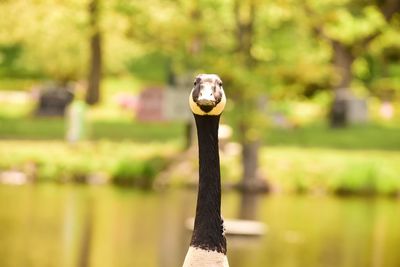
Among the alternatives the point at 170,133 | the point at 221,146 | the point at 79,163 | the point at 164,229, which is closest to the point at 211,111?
the point at 164,229

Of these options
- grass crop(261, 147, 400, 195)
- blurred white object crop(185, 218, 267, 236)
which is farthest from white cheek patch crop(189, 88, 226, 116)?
grass crop(261, 147, 400, 195)

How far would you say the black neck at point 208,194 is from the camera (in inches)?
263

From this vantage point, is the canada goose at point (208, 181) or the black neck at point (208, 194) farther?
the black neck at point (208, 194)

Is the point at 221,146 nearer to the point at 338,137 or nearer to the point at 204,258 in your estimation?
the point at 338,137

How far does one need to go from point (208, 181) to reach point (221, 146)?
22424mm

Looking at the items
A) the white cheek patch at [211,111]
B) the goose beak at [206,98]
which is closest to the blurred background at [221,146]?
the white cheek patch at [211,111]

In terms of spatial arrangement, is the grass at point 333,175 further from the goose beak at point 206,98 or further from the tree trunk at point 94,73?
the goose beak at point 206,98

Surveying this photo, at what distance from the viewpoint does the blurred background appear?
59.0ft

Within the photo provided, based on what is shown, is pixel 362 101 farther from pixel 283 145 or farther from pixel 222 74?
pixel 222 74

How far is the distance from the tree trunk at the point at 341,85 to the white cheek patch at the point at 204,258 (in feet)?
102

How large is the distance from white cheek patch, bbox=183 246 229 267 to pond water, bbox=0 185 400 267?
755 centimetres

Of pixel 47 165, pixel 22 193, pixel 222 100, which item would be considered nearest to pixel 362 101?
pixel 47 165

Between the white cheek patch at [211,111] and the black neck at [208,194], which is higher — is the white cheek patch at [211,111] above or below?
above

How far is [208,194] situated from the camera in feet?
22.4
